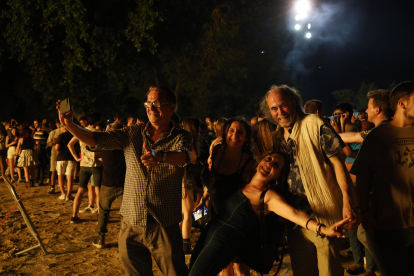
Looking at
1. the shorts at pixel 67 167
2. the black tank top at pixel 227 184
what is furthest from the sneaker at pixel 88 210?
the black tank top at pixel 227 184

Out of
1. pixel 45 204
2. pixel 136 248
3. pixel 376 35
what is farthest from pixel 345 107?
pixel 376 35

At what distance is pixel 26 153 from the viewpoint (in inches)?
398

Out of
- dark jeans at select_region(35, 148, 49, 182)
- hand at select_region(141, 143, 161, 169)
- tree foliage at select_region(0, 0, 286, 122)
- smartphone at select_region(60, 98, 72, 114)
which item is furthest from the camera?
tree foliage at select_region(0, 0, 286, 122)

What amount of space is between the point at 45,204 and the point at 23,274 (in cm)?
421

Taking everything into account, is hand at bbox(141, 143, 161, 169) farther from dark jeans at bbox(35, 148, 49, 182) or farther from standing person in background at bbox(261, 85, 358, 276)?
dark jeans at bbox(35, 148, 49, 182)

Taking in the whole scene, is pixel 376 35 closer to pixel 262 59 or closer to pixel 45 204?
pixel 262 59

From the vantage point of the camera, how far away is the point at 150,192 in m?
2.40

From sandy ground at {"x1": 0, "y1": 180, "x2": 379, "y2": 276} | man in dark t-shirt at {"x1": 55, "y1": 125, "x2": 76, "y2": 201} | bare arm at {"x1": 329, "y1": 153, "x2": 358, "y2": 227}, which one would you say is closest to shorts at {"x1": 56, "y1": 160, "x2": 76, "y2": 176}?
man in dark t-shirt at {"x1": 55, "y1": 125, "x2": 76, "y2": 201}

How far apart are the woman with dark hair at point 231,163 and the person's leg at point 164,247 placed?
2.15 ft

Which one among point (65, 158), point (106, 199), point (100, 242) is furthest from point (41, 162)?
point (106, 199)

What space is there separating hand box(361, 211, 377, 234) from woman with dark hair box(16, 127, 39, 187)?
10.2m

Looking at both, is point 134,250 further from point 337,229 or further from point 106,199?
point 106,199

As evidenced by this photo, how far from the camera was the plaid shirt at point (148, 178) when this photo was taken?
7.88 feet

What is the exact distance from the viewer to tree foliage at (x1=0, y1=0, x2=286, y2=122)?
13.6 meters
